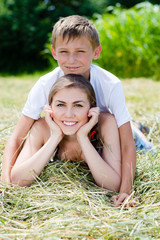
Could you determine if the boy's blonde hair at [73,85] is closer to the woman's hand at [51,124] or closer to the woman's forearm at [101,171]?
the woman's hand at [51,124]

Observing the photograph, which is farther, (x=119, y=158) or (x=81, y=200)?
(x=119, y=158)

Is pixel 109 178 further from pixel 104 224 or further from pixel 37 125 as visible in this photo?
pixel 37 125

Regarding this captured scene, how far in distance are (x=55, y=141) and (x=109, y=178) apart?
18.7 inches

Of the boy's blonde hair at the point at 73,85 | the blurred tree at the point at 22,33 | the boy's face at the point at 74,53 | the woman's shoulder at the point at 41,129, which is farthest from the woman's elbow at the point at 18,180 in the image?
the blurred tree at the point at 22,33

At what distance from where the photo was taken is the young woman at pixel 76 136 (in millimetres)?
2223

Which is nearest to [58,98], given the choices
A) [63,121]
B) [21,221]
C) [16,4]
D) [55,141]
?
[63,121]

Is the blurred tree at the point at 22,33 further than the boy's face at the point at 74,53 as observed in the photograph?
Yes

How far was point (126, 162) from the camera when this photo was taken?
7.48 ft

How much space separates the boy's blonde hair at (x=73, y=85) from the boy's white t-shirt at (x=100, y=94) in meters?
0.18

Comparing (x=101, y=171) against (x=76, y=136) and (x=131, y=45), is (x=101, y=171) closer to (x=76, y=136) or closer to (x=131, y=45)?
(x=76, y=136)

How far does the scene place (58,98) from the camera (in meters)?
2.30

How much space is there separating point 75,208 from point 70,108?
73 cm

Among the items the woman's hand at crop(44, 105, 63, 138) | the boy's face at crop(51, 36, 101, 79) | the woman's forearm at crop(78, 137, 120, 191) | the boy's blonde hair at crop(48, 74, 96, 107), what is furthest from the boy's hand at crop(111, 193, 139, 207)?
the boy's face at crop(51, 36, 101, 79)

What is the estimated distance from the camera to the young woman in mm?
2223
